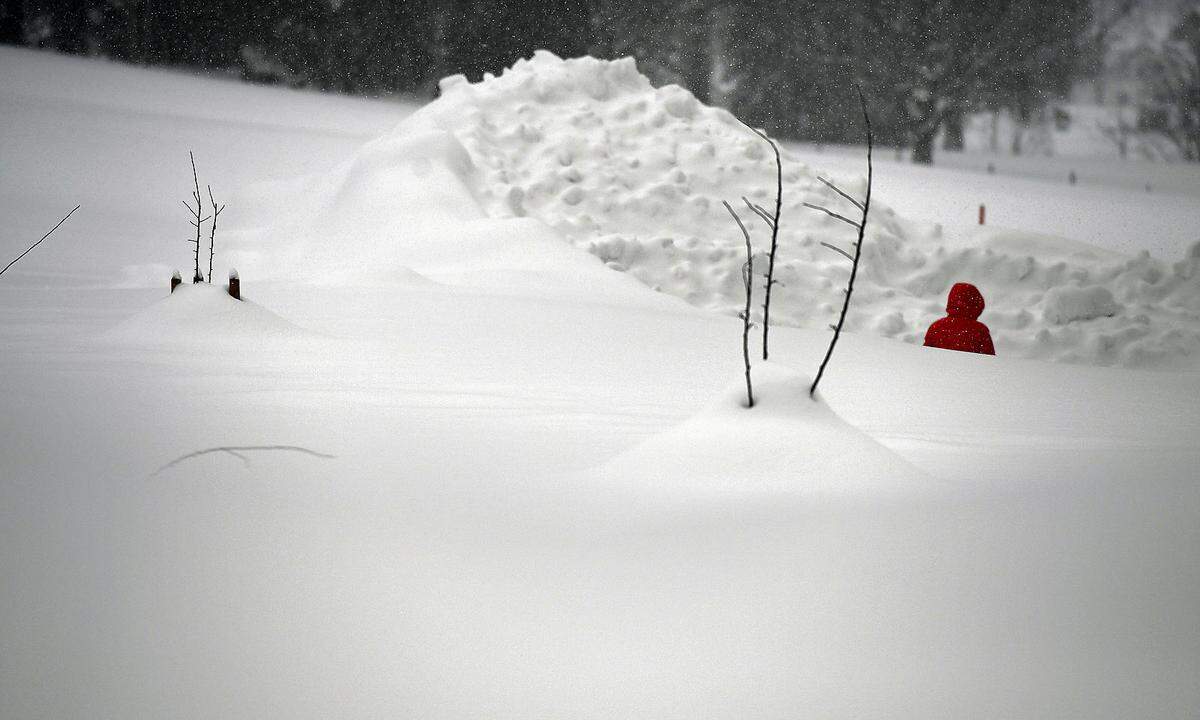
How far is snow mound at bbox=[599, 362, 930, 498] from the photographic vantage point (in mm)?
2117

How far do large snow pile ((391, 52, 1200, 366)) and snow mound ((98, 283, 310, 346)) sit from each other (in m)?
3.16

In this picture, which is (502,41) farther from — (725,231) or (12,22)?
(12,22)

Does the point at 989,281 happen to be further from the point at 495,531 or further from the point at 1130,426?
the point at 495,531

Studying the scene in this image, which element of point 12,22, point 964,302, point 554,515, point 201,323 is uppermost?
point 12,22

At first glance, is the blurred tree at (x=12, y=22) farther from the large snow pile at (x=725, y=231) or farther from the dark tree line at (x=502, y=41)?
the large snow pile at (x=725, y=231)

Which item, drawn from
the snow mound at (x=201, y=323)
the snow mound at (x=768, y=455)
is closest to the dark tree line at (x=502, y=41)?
the snow mound at (x=201, y=323)

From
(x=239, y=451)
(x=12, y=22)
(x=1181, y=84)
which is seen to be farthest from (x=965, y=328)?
(x=12, y=22)

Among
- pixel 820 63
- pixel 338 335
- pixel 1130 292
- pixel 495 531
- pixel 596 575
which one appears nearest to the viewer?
pixel 596 575

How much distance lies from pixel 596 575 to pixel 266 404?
4.04 ft

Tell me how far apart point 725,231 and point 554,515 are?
5.17 metres

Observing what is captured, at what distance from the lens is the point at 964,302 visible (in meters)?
4.27

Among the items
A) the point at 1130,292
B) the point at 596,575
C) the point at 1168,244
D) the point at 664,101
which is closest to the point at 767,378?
the point at 596,575

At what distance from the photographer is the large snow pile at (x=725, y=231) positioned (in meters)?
6.07

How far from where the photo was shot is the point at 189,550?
1.80m
